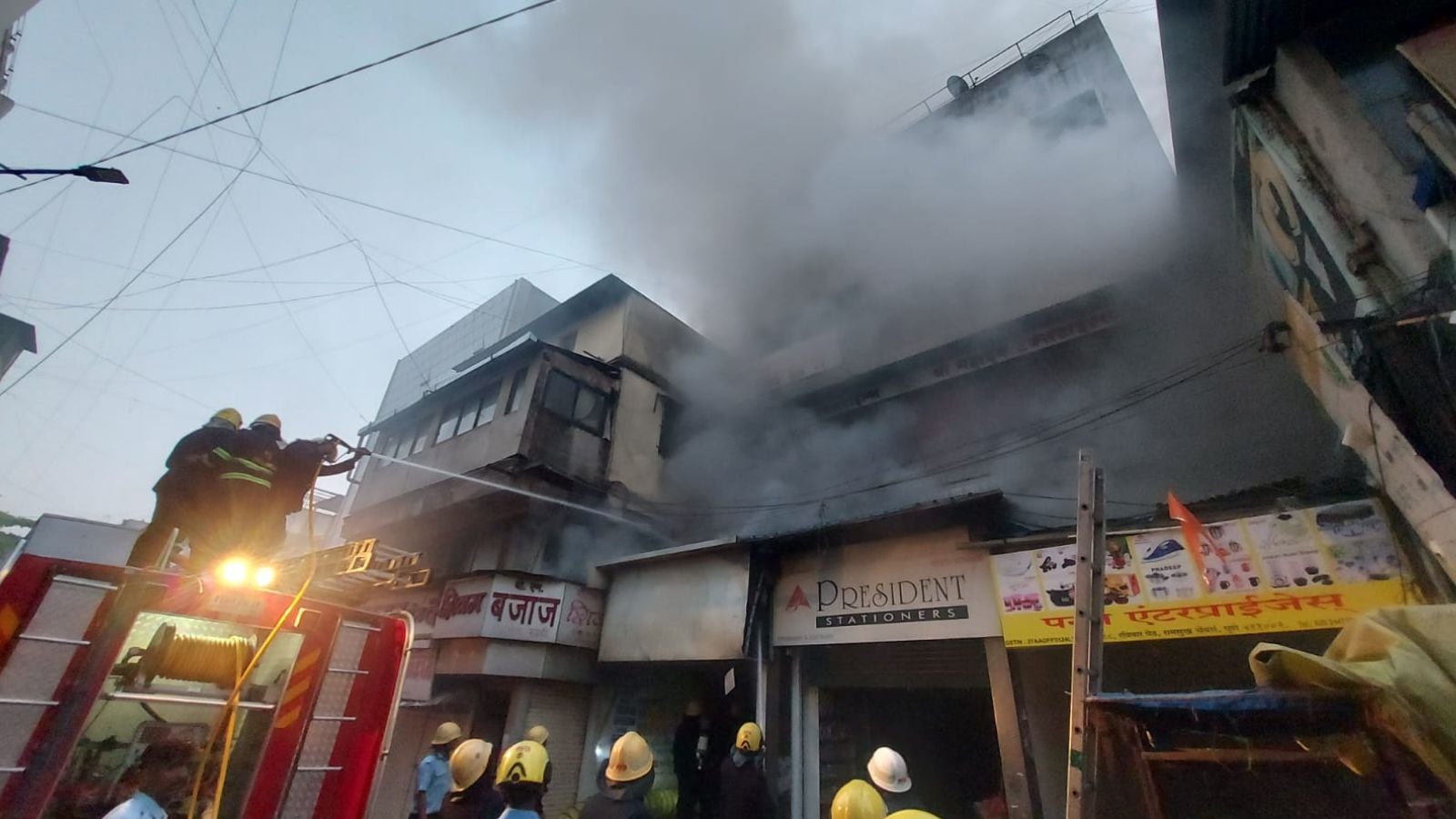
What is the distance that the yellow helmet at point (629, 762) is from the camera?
4.08m

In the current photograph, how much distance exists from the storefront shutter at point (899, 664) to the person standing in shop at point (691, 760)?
7.04 ft

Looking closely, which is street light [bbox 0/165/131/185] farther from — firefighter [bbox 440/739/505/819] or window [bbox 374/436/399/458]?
window [bbox 374/436/399/458]

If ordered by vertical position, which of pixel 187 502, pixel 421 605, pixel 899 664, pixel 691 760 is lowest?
pixel 691 760

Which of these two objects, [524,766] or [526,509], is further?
[526,509]

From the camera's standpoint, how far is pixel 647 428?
47.7 feet

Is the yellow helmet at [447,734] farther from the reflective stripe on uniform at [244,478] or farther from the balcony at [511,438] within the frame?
the balcony at [511,438]

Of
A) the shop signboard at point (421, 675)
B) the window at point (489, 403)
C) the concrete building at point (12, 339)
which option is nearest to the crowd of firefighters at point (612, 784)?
the shop signboard at point (421, 675)

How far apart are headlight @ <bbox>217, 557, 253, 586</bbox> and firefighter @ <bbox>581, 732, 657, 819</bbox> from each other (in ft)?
8.70

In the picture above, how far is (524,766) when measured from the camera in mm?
3471

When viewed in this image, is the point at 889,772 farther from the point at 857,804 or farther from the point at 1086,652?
the point at 1086,652

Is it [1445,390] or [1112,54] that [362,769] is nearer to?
[1445,390]

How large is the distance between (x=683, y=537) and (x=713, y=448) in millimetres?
2600

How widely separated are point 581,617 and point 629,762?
22.1ft

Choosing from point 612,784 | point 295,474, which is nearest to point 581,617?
point 612,784
